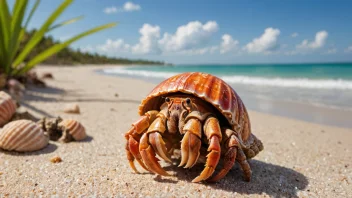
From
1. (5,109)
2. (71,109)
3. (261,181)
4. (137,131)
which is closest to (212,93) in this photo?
(137,131)

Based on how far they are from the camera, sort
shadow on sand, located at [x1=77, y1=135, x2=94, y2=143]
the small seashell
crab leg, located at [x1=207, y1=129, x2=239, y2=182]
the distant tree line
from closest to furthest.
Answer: crab leg, located at [x1=207, y1=129, x2=239, y2=182] < shadow on sand, located at [x1=77, y1=135, x2=94, y2=143] < the small seashell < the distant tree line

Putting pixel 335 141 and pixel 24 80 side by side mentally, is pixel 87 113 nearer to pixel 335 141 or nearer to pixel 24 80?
pixel 24 80

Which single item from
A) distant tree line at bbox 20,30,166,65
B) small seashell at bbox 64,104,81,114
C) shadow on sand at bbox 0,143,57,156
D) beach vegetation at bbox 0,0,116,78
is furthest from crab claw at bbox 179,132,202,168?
distant tree line at bbox 20,30,166,65

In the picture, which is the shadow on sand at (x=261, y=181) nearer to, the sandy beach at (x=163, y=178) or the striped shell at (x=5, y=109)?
the sandy beach at (x=163, y=178)

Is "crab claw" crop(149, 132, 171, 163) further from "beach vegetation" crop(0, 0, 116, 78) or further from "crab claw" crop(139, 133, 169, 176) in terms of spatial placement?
"beach vegetation" crop(0, 0, 116, 78)

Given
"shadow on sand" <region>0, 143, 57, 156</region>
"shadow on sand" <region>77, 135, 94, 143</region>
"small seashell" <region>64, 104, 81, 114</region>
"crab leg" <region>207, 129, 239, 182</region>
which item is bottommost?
"shadow on sand" <region>77, 135, 94, 143</region>

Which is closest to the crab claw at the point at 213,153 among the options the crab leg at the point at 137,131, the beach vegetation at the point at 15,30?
the crab leg at the point at 137,131

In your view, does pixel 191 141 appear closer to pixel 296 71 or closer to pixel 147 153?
pixel 147 153
